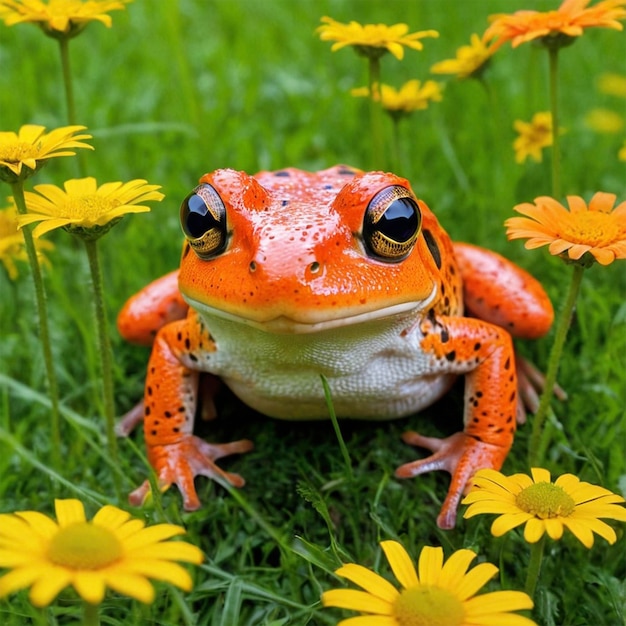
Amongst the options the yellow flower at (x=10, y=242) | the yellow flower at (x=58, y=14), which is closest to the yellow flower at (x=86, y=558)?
the yellow flower at (x=10, y=242)

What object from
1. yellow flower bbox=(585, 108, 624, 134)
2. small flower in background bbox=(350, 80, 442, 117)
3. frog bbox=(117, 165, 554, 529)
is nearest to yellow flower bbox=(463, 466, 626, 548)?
frog bbox=(117, 165, 554, 529)

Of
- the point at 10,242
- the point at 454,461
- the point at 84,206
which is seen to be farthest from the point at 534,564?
the point at 10,242

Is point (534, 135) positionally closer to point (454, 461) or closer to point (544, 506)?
point (454, 461)

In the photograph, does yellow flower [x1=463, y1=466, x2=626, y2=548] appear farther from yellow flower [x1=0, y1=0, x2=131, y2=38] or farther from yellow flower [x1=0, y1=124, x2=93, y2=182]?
yellow flower [x1=0, y1=0, x2=131, y2=38]

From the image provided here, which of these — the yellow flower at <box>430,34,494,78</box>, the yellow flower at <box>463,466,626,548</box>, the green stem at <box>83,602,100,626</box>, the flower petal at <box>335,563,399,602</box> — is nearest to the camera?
the green stem at <box>83,602,100,626</box>

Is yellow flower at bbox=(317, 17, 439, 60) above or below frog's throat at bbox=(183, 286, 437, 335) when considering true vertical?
above

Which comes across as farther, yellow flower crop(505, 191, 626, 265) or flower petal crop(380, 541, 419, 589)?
yellow flower crop(505, 191, 626, 265)
